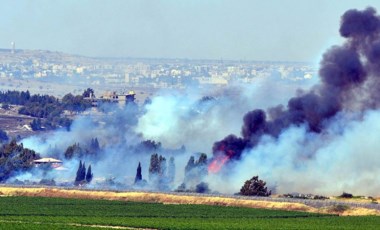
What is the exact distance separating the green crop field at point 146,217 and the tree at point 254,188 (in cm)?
1527

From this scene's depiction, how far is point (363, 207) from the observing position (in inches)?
5615

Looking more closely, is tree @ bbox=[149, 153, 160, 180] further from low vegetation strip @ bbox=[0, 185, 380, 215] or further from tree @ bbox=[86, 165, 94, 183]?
low vegetation strip @ bbox=[0, 185, 380, 215]

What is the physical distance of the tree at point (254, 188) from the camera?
162875 mm

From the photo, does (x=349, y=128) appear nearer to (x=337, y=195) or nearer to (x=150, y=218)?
(x=337, y=195)

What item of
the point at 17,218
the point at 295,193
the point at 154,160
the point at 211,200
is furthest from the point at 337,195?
the point at 17,218

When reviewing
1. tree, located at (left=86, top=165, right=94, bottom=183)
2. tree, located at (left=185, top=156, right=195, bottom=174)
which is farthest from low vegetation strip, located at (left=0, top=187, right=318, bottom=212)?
tree, located at (left=86, top=165, right=94, bottom=183)

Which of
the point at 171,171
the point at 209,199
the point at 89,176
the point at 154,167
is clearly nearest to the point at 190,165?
the point at 171,171

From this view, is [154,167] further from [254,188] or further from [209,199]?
[209,199]

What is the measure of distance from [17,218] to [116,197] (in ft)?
116

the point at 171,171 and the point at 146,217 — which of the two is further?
the point at 171,171

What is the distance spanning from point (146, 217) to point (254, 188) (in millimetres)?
32334

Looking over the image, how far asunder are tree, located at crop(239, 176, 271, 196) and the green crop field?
15268mm

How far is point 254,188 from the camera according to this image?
164m

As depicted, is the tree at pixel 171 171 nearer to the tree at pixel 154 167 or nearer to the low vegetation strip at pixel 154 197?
the tree at pixel 154 167
